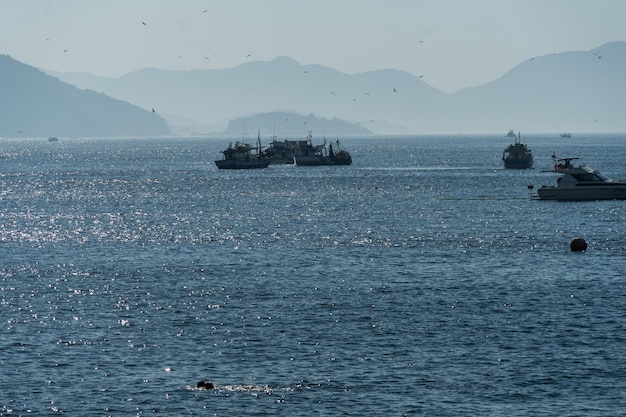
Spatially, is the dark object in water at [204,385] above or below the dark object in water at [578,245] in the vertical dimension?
below

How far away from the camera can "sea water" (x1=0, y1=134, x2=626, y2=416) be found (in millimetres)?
53406

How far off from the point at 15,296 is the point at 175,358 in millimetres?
24032

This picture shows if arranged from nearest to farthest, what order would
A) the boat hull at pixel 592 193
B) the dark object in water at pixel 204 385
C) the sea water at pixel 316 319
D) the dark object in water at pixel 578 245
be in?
the sea water at pixel 316 319 < the dark object in water at pixel 204 385 < the dark object in water at pixel 578 245 < the boat hull at pixel 592 193

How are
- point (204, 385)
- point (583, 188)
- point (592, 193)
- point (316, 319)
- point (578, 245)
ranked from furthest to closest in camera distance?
point (592, 193)
point (583, 188)
point (578, 245)
point (316, 319)
point (204, 385)

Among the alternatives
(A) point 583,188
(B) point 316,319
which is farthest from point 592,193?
(B) point 316,319

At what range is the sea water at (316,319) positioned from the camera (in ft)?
175

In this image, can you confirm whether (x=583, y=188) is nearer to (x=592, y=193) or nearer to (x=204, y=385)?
(x=592, y=193)

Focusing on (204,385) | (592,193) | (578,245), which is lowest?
(204,385)

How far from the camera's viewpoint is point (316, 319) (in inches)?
2798

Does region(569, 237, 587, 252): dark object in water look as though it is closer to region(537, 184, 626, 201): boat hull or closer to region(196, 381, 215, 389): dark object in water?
region(537, 184, 626, 201): boat hull

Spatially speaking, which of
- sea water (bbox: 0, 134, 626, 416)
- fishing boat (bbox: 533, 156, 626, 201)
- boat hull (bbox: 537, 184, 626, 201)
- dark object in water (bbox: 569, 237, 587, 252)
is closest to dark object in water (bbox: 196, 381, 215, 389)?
sea water (bbox: 0, 134, 626, 416)

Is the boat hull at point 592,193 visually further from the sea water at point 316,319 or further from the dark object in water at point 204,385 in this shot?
the dark object in water at point 204,385

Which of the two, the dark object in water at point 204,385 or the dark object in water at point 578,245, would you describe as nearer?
the dark object in water at point 204,385

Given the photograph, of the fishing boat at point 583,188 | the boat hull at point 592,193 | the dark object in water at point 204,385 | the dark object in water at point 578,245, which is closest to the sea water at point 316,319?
the dark object in water at point 204,385
